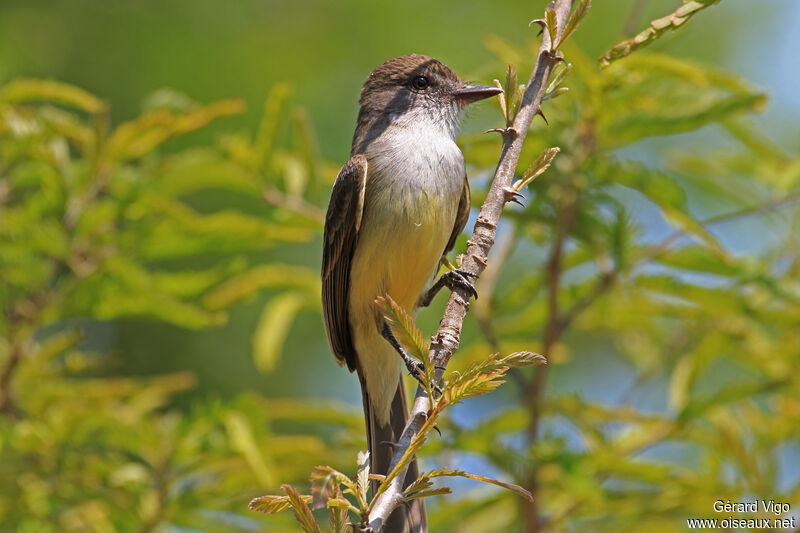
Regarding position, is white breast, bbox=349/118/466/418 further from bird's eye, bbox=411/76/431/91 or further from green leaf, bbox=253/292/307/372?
green leaf, bbox=253/292/307/372

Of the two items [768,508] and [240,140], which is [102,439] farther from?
[768,508]

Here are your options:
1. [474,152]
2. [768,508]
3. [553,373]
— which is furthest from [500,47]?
[553,373]

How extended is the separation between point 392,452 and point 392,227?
0.89 m

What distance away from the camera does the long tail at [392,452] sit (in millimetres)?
2914

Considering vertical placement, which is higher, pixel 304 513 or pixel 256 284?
pixel 256 284

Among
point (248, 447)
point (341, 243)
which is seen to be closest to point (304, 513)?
point (248, 447)

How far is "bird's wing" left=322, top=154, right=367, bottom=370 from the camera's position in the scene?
11.8 feet

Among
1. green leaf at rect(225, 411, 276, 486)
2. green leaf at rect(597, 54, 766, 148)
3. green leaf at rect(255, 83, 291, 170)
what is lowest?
green leaf at rect(225, 411, 276, 486)

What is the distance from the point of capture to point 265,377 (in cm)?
695

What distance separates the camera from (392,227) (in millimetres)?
3494

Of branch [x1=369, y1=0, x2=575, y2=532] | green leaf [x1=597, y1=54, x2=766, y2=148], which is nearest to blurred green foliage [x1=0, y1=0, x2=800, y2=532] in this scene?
green leaf [x1=597, y1=54, x2=766, y2=148]

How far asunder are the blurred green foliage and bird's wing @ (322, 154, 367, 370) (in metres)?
0.25

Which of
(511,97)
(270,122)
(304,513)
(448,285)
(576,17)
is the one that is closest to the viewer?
(304,513)

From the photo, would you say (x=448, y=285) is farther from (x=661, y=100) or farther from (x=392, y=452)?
(x=661, y=100)
